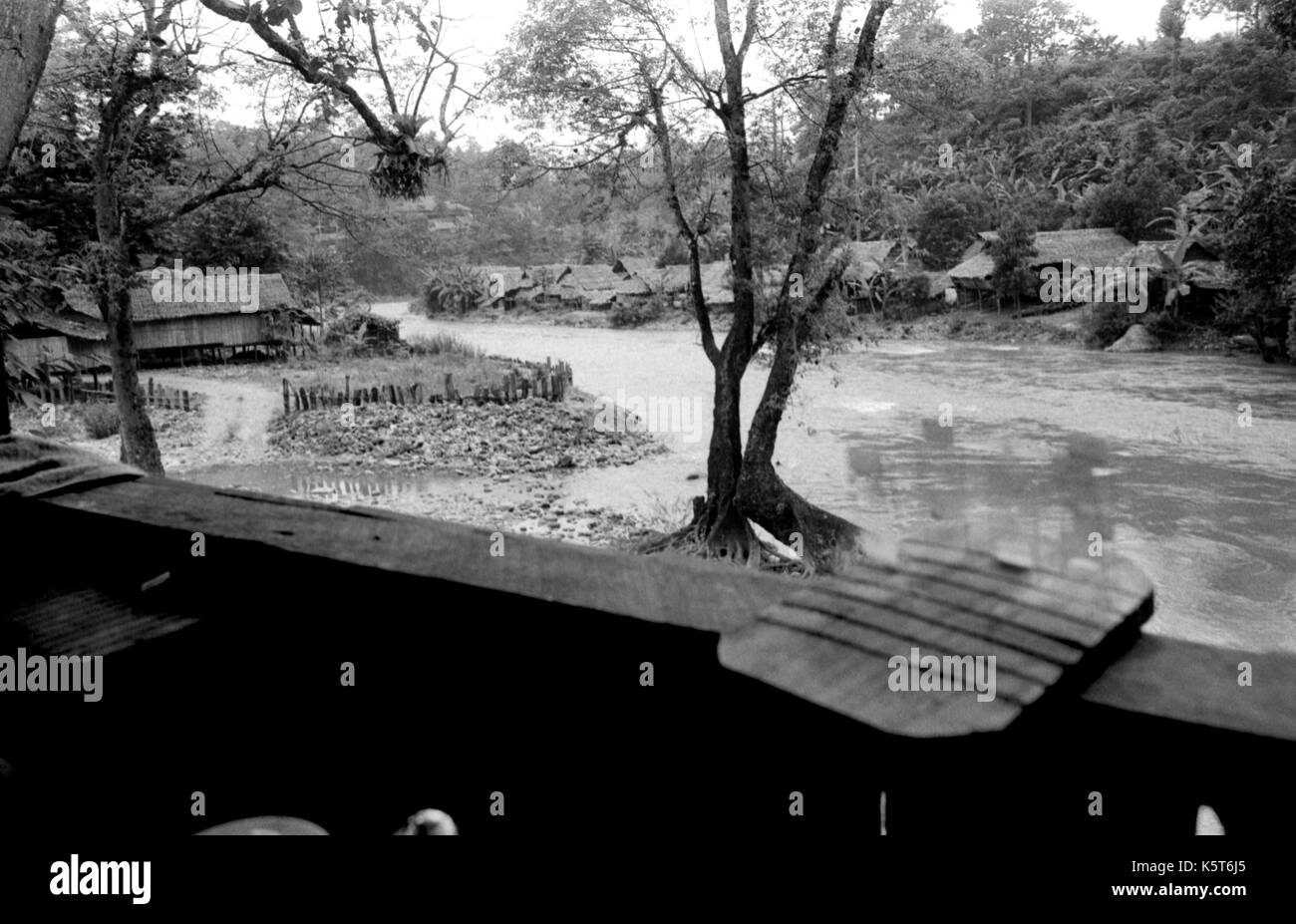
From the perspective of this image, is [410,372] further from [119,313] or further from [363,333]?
[119,313]

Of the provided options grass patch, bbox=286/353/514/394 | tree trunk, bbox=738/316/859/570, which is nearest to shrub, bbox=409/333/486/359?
grass patch, bbox=286/353/514/394

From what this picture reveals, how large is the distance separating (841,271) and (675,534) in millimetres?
3111

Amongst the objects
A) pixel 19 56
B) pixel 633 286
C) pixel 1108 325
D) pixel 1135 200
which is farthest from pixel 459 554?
pixel 633 286

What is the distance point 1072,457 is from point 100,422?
1555 centimetres

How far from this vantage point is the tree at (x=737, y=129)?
1002 centimetres

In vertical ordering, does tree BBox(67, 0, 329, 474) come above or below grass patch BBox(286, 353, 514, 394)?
above

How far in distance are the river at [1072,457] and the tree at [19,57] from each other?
18.4 feet

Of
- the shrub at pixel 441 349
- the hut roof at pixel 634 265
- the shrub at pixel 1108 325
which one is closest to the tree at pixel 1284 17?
the shrub at pixel 1108 325

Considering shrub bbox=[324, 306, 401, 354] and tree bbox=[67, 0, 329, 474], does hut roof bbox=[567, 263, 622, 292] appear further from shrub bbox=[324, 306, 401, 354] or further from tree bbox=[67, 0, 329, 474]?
tree bbox=[67, 0, 329, 474]

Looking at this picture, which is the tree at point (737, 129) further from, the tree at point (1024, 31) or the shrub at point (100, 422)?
the tree at point (1024, 31)

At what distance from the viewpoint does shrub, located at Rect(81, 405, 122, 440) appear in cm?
1609

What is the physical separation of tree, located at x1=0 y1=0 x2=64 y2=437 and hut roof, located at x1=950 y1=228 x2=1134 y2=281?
29833 mm

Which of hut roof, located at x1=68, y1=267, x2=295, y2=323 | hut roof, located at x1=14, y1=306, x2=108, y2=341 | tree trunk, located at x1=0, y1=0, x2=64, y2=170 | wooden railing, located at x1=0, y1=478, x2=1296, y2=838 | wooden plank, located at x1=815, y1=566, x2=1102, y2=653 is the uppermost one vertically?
hut roof, located at x1=68, y1=267, x2=295, y2=323
